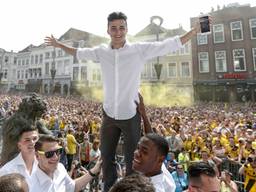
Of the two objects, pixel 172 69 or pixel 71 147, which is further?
pixel 172 69

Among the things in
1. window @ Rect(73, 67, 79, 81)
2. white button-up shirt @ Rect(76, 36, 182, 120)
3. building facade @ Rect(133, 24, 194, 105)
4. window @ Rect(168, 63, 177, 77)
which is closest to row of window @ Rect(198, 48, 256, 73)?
building facade @ Rect(133, 24, 194, 105)

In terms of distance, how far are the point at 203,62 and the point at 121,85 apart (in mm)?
29951

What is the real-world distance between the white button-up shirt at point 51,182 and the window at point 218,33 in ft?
98.9

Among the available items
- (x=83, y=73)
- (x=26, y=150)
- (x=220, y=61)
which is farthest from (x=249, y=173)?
(x=83, y=73)

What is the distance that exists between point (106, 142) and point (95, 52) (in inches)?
38.3

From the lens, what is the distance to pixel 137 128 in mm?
2617

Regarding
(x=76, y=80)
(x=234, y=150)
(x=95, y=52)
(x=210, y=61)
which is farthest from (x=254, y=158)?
(x=76, y=80)

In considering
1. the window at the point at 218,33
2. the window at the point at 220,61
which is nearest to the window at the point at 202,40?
the window at the point at 218,33

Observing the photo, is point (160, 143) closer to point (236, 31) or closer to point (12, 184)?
point (12, 184)

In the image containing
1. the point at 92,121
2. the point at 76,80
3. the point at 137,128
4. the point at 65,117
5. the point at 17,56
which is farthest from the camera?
the point at 17,56

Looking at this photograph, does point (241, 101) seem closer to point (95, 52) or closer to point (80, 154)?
point (80, 154)

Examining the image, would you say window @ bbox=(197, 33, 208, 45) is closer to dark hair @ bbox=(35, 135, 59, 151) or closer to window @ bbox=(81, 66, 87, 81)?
window @ bbox=(81, 66, 87, 81)

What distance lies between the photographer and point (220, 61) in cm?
2992

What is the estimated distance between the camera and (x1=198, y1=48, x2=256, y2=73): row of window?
93.1 ft
